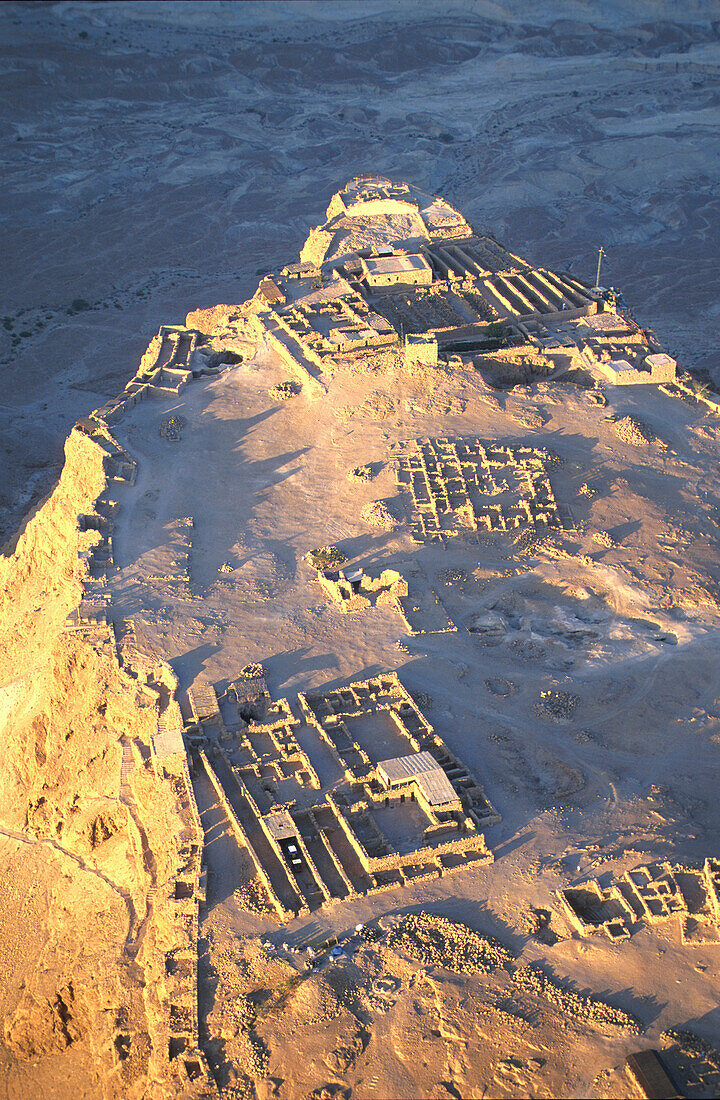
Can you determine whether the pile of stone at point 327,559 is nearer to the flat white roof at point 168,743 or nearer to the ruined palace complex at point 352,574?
the ruined palace complex at point 352,574

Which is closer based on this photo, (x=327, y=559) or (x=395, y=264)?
(x=327, y=559)

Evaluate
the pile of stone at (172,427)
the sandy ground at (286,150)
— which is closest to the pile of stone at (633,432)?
the pile of stone at (172,427)

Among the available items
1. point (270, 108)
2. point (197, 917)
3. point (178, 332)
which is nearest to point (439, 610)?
point (197, 917)

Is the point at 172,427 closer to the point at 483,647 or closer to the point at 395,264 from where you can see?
the point at 395,264

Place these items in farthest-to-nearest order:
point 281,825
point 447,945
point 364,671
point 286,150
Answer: point 286,150
point 364,671
point 281,825
point 447,945

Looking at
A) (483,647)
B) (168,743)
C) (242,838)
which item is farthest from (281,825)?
(483,647)

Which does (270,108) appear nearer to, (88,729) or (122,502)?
(122,502)
